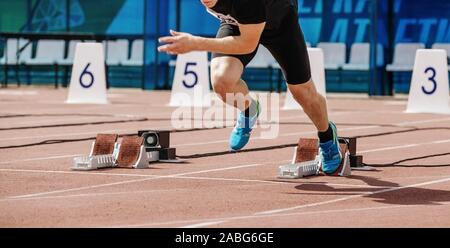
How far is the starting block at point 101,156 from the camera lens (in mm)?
11102

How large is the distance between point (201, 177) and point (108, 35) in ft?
63.5

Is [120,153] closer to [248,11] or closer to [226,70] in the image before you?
[226,70]

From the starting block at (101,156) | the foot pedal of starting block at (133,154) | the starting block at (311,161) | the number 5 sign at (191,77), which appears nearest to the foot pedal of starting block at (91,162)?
the starting block at (101,156)

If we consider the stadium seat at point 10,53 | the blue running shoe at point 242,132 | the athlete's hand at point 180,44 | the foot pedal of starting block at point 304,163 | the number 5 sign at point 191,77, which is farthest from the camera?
the stadium seat at point 10,53

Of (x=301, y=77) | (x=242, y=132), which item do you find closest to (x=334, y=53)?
(x=242, y=132)

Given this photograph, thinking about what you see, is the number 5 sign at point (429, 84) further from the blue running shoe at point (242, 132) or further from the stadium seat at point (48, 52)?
the stadium seat at point (48, 52)

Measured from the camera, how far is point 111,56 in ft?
96.6

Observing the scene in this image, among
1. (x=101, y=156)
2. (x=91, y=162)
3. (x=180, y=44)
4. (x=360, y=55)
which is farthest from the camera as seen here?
(x=360, y=55)

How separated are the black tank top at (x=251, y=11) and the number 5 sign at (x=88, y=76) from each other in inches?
478

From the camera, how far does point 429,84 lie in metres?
20.4

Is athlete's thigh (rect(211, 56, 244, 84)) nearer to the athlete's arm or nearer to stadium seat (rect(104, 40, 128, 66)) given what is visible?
the athlete's arm

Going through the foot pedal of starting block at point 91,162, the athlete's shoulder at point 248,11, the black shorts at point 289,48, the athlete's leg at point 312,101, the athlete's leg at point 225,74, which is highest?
the athlete's shoulder at point 248,11

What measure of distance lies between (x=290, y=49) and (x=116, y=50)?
19061 millimetres

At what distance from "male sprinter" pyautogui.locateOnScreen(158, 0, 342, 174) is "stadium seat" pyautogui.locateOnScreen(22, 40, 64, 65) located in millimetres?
19176
